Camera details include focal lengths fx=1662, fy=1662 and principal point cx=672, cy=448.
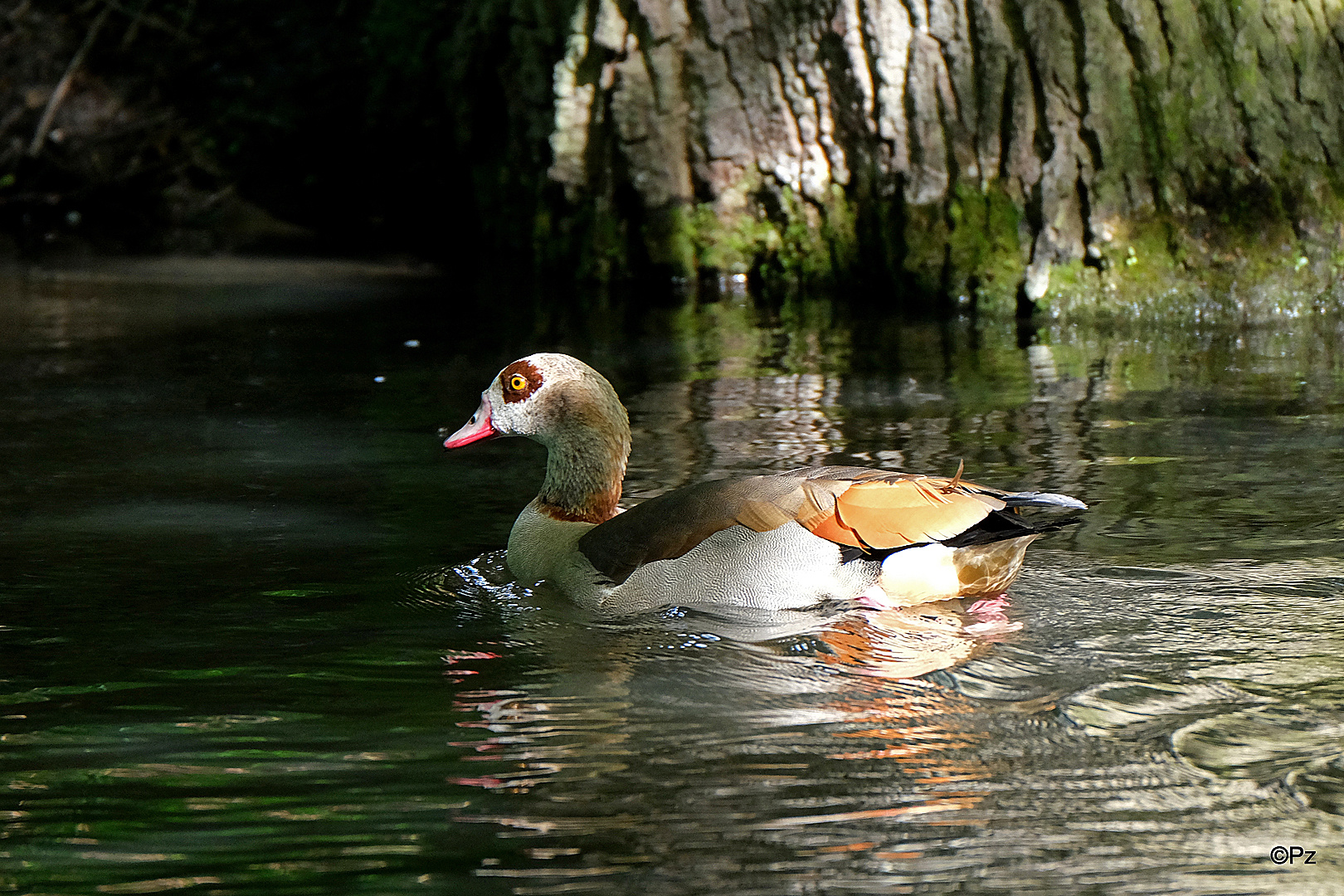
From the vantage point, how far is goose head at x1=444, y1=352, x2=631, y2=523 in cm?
614

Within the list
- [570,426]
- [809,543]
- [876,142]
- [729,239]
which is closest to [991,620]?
[809,543]

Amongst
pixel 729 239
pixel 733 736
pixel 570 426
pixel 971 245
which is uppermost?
pixel 729 239

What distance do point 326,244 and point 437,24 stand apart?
2.85m

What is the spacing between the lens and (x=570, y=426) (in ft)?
20.4

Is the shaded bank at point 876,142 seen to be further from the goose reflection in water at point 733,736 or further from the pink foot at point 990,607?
the goose reflection in water at point 733,736

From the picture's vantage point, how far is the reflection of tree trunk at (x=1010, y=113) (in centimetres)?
1233

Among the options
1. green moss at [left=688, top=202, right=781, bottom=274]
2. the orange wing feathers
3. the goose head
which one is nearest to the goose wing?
the orange wing feathers

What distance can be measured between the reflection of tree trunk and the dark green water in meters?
3.42

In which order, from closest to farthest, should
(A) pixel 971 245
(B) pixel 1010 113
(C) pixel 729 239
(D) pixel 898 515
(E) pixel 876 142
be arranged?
(D) pixel 898 515, (B) pixel 1010 113, (A) pixel 971 245, (E) pixel 876 142, (C) pixel 729 239

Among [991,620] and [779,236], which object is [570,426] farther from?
[779,236]

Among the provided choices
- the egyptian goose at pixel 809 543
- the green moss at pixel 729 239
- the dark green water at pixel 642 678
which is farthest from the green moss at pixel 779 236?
the egyptian goose at pixel 809 543

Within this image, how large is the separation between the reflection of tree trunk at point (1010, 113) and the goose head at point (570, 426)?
7.01 m

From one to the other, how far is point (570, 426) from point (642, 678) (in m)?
1.58

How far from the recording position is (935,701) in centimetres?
455
